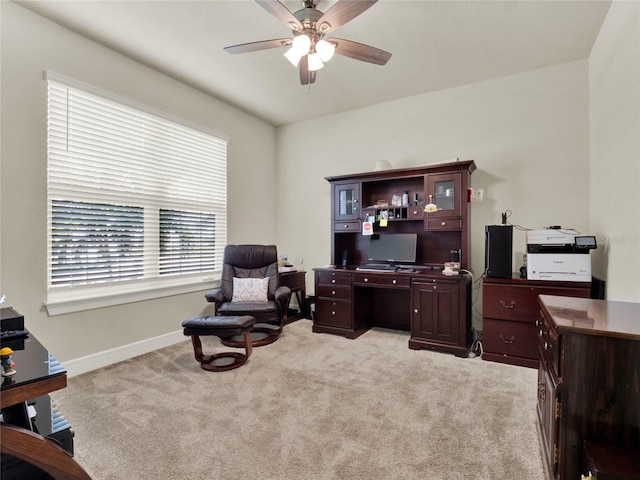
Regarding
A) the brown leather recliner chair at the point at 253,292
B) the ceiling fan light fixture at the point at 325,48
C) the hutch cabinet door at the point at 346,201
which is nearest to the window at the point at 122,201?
the brown leather recliner chair at the point at 253,292

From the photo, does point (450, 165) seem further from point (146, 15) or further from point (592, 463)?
point (146, 15)

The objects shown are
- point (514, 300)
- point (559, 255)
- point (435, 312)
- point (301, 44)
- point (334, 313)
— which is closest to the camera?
point (301, 44)

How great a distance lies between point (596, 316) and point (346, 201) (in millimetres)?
2948

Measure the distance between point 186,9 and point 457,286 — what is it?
10.9ft

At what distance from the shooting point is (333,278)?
3764 mm

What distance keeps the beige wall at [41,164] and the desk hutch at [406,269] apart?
188 centimetres

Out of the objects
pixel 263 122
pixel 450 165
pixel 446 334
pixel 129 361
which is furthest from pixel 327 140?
pixel 129 361

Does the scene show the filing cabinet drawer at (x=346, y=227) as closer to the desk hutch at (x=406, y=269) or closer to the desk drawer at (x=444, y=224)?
the desk hutch at (x=406, y=269)

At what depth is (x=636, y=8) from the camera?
1.93 m

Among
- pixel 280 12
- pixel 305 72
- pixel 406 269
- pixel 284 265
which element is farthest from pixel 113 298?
pixel 406 269

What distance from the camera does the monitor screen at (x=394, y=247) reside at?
3764mm

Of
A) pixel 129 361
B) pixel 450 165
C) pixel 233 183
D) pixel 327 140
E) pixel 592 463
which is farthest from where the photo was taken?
pixel 327 140

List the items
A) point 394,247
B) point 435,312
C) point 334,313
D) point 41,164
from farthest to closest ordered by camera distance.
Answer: point 394,247 < point 334,313 < point 435,312 < point 41,164

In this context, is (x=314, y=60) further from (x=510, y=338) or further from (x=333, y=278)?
(x=510, y=338)
